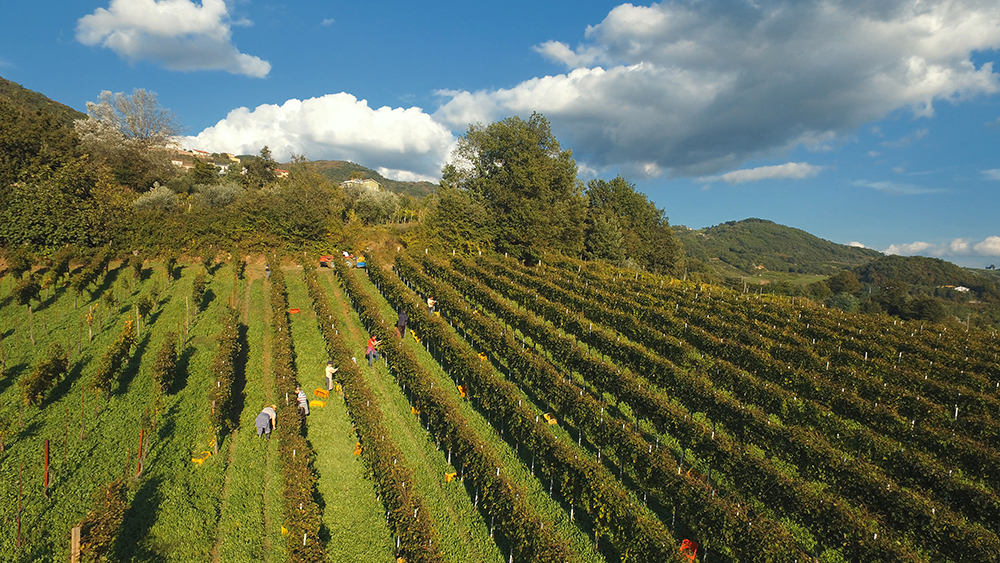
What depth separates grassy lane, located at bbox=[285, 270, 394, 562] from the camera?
10789 millimetres

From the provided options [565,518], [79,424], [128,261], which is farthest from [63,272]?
[565,518]

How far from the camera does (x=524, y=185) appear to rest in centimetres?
5138

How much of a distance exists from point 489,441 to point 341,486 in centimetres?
498

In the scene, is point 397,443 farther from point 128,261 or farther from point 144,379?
point 128,261

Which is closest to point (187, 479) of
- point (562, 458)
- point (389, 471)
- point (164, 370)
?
point (164, 370)

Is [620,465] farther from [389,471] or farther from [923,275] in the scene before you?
[923,275]

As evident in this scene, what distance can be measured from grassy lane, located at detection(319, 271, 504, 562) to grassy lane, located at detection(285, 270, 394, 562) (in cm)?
141

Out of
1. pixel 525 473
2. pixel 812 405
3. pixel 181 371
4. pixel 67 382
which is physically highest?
pixel 812 405

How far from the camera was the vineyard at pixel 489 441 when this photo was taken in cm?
1009

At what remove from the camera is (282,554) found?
34.3ft

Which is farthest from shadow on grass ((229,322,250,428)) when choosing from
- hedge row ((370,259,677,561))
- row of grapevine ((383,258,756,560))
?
row of grapevine ((383,258,756,560))

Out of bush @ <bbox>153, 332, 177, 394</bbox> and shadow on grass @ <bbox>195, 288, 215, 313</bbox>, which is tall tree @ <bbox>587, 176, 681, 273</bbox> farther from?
bush @ <bbox>153, 332, 177, 394</bbox>

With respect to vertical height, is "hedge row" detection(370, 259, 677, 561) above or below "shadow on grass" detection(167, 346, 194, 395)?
above

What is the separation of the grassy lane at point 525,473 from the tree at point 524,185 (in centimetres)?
3087
